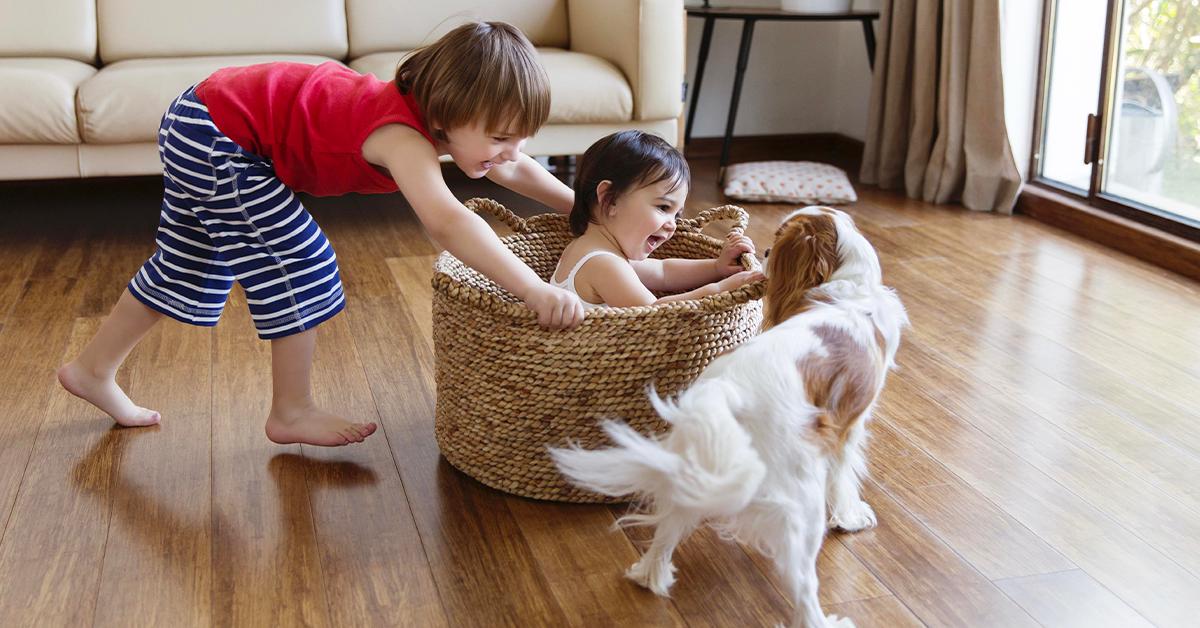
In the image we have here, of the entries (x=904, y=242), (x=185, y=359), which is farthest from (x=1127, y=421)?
(x=185, y=359)

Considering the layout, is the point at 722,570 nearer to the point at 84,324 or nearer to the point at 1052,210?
the point at 84,324

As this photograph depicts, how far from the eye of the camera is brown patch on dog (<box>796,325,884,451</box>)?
3.77 feet

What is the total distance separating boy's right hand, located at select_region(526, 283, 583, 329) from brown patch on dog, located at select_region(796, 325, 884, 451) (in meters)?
0.30

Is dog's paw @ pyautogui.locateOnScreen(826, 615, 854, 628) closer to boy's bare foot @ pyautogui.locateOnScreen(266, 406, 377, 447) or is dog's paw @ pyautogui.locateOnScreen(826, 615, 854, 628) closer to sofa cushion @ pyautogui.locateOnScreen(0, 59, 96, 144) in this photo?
boy's bare foot @ pyautogui.locateOnScreen(266, 406, 377, 447)

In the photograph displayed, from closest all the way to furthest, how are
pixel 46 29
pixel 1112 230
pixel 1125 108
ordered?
pixel 1112 230 → pixel 1125 108 → pixel 46 29

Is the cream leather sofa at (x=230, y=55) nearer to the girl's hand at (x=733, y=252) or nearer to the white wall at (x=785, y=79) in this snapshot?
the white wall at (x=785, y=79)

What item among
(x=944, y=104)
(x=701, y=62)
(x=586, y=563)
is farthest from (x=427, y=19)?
(x=586, y=563)

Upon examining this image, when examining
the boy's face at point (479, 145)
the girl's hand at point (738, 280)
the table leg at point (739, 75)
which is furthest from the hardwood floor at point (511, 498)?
the table leg at point (739, 75)

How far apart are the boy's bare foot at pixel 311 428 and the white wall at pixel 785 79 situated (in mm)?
2474

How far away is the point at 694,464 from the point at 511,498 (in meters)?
0.51

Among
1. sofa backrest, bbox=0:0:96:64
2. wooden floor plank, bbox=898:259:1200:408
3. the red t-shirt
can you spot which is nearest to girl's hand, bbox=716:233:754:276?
the red t-shirt

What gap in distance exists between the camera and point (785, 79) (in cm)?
387

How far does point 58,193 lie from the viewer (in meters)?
3.19

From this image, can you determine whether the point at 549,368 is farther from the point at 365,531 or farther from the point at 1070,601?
the point at 1070,601
